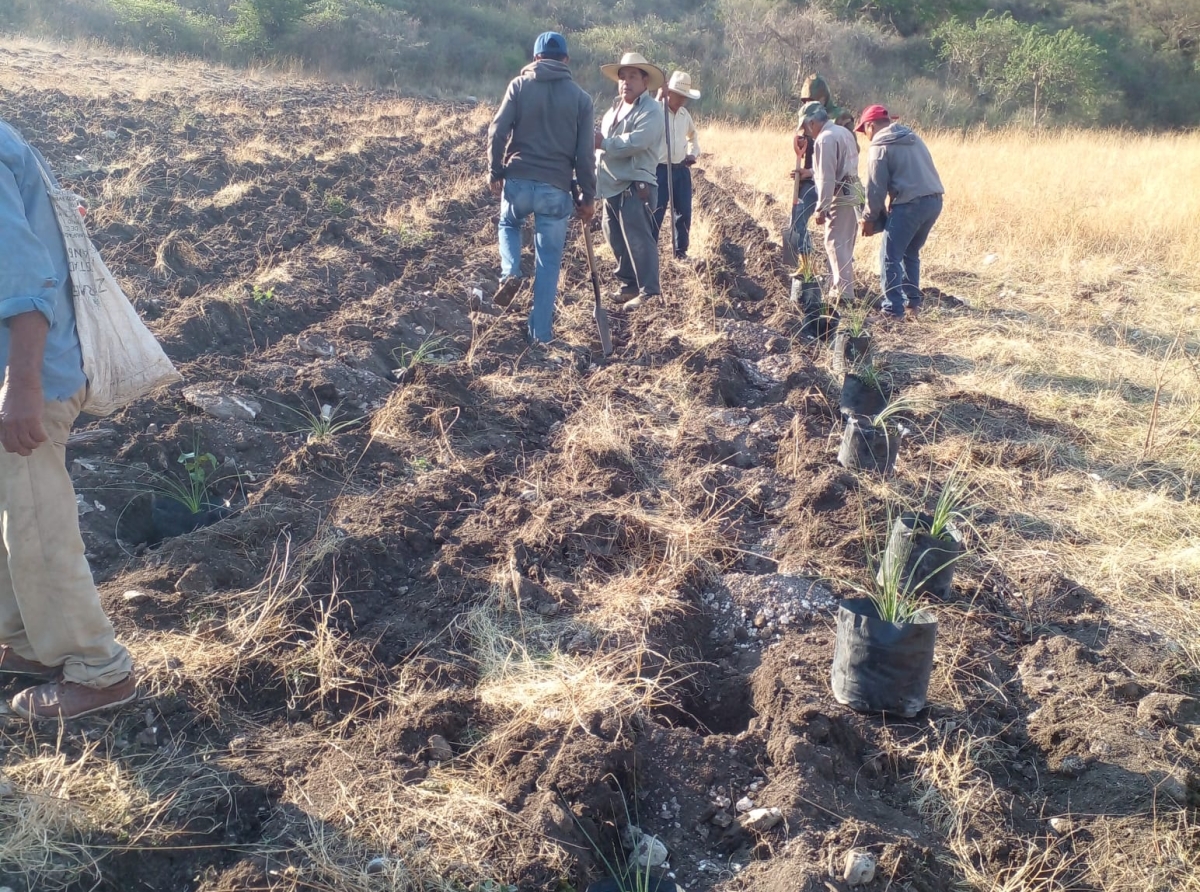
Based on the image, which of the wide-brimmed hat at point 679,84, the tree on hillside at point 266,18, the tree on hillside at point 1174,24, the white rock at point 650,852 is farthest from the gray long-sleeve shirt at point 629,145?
the tree on hillside at point 1174,24

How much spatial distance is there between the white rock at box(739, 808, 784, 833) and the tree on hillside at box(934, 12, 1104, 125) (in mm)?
28981

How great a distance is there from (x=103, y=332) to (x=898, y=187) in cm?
633

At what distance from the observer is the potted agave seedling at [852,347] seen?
654 cm

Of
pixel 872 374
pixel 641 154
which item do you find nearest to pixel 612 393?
pixel 872 374

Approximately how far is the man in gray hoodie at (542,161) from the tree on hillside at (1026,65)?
25.1 m

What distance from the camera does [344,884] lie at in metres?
2.43

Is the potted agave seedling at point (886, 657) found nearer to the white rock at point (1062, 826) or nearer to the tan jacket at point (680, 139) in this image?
the white rock at point (1062, 826)

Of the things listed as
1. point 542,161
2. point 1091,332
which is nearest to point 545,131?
point 542,161

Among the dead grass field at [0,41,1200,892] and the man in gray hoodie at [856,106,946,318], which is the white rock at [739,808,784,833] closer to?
the dead grass field at [0,41,1200,892]

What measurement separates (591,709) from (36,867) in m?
1.54

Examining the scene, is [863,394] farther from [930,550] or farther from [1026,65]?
[1026,65]

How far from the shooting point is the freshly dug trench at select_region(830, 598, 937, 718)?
316 cm

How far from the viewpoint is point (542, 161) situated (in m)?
6.55

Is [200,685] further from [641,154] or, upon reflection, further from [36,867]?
[641,154]
